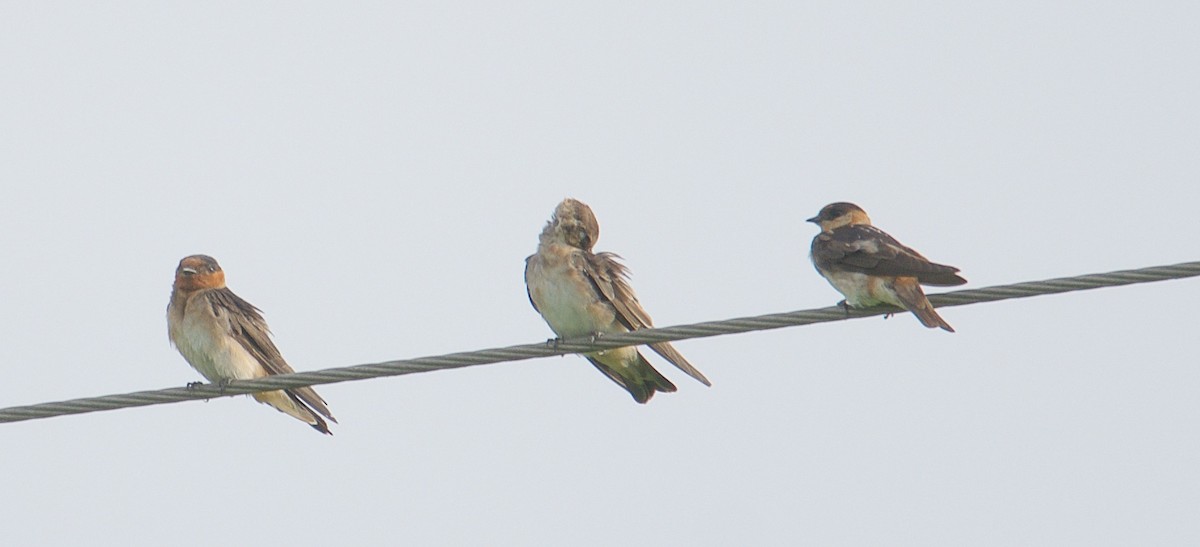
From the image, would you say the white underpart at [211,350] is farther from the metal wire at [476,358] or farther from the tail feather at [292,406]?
the metal wire at [476,358]

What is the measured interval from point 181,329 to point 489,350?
3539mm

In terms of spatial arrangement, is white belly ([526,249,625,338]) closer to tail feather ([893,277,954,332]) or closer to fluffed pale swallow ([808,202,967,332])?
fluffed pale swallow ([808,202,967,332])

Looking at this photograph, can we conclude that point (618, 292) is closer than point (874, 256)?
No

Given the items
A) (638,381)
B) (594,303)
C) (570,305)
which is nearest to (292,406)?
(570,305)

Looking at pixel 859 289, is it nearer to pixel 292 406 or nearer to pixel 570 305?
pixel 570 305

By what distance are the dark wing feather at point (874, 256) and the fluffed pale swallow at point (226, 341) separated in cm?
310

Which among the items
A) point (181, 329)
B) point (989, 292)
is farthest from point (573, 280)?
point (989, 292)

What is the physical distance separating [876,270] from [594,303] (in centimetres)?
178

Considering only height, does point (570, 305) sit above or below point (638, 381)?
above

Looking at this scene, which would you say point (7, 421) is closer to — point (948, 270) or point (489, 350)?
point (489, 350)

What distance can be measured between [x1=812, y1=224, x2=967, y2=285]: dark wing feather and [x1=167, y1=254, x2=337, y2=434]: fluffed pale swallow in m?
3.10

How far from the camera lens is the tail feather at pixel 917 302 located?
977 centimetres

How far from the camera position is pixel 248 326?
1124 centimetres

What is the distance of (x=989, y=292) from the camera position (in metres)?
8.09
